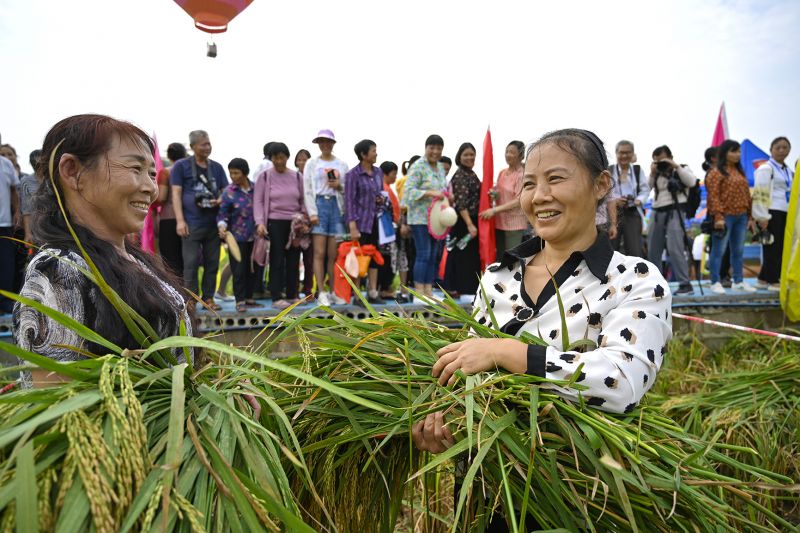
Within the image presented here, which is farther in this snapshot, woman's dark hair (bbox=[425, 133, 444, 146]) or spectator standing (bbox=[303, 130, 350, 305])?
woman's dark hair (bbox=[425, 133, 444, 146])

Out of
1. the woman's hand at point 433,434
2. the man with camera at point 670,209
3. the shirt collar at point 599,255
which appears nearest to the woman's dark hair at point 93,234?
the woman's hand at point 433,434

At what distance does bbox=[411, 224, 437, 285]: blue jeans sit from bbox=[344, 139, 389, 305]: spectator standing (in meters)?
0.50

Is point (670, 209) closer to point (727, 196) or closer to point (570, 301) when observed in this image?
point (727, 196)

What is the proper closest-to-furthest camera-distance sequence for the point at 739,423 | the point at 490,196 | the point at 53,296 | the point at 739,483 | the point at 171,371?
the point at 171,371 → the point at 739,483 → the point at 53,296 → the point at 739,423 → the point at 490,196

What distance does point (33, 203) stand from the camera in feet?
5.38

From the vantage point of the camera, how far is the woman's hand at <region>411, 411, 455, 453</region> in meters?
1.41

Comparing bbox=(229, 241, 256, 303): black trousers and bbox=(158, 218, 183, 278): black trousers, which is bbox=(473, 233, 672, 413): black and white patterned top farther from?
bbox=(158, 218, 183, 278): black trousers

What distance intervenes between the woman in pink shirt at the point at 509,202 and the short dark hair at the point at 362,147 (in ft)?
5.25

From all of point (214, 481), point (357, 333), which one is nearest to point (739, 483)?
point (357, 333)

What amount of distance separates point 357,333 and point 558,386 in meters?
0.59

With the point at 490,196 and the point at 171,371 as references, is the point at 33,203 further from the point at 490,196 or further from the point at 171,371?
the point at 490,196

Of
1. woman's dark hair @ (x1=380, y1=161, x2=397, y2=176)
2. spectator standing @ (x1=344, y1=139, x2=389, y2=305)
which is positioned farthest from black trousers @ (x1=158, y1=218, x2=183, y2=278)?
woman's dark hair @ (x1=380, y1=161, x2=397, y2=176)

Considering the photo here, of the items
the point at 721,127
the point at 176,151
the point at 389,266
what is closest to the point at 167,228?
the point at 176,151

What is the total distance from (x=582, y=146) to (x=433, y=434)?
0.95 meters
